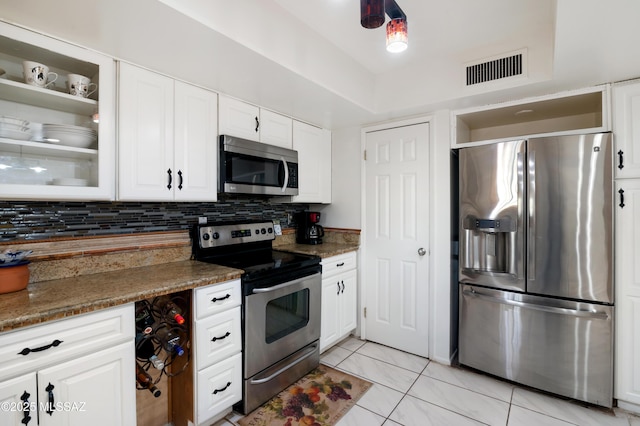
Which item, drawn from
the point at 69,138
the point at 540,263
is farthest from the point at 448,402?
the point at 69,138

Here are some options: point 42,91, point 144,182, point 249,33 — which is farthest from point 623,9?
point 42,91

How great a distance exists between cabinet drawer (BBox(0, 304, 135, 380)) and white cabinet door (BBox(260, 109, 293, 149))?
1573 mm

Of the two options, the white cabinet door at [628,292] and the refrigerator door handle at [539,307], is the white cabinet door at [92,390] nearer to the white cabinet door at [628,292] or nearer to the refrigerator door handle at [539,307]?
the refrigerator door handle at [539,307]

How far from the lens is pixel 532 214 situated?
213 cm

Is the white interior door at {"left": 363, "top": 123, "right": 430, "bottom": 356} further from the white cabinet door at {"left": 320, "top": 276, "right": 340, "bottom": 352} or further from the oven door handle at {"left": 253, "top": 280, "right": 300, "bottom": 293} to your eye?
the oven door handle at {"left": 253, "top": 280, "right": 300, "bottom": 293}

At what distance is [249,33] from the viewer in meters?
1.52

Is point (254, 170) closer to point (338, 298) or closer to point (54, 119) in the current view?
point (54, 119)

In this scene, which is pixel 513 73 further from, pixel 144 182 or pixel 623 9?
pixel 144 182

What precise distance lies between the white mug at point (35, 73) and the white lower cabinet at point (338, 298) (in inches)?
78.5

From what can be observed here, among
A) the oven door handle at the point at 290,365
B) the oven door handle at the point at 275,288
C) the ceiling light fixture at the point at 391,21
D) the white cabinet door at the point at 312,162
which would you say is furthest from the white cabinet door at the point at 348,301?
the ceiling light fixture at the point at 391,21

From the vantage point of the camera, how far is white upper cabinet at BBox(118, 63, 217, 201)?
1.66m

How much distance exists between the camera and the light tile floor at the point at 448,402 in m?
1.85

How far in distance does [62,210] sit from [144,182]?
44 cm

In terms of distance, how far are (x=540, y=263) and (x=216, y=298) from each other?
7.11 ft
